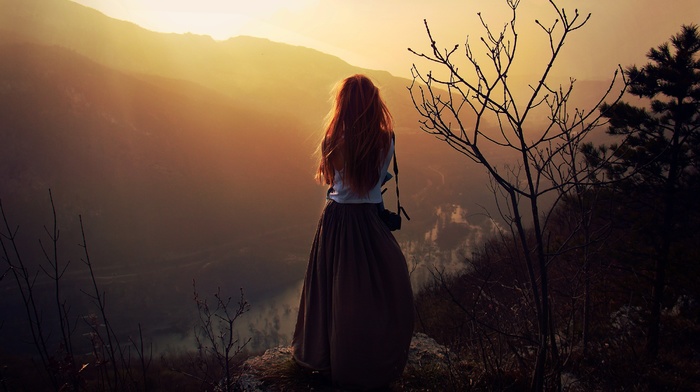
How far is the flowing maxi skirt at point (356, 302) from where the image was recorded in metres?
3.09

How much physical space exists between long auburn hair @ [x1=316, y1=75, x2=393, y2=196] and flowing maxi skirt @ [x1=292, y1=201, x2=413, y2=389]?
1.02 ft

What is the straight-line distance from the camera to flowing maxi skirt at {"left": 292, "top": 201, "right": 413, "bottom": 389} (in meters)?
3.09

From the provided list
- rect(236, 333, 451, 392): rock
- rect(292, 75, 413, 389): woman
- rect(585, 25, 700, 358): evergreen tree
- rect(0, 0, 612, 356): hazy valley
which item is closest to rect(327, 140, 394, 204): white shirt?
rect(292, 75, 413, 389): woman

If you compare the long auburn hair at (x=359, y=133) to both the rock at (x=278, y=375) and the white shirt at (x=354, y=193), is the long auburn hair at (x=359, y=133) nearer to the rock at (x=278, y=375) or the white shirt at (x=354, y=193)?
the white shirt at (x=354, y=193)

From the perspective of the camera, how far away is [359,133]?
3025 mm

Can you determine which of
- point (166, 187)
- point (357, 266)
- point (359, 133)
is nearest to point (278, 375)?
point (357, 266)

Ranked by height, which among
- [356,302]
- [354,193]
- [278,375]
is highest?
[354,193]

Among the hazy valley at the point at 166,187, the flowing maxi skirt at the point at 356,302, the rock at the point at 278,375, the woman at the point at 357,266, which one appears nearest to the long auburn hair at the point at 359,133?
the woman at the point at 357,266

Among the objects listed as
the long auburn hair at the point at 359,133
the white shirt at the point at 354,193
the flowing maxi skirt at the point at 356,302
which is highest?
the long auburn hair at the point at 359,133

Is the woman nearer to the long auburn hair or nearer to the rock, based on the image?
the long auburn hair

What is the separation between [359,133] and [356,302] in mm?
1247

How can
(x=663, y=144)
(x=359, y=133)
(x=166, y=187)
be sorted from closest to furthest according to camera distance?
(x=359, y=133)
(x=663, y=144)
(x=166, y=187)

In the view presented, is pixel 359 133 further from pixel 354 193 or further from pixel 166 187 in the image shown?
pixel 166 187

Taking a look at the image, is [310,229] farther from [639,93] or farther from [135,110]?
[639,93]
